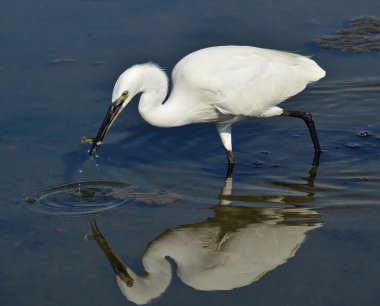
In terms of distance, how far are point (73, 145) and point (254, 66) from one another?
70.0 inches

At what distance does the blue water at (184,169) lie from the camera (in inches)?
230

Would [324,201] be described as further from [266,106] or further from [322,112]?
[322,112]

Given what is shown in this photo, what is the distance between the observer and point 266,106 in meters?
7.83

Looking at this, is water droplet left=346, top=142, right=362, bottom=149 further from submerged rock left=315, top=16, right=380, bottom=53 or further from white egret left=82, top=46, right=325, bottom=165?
submerged rock left=315, top=16, right=380, bottom=53

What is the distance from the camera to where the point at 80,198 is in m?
7.02

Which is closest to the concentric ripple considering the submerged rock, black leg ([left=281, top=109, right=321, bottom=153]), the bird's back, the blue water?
the blue water

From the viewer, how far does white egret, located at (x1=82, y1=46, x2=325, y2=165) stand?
23.7 ft

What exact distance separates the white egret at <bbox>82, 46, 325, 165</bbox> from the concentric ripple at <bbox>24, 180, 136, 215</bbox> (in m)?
0.32

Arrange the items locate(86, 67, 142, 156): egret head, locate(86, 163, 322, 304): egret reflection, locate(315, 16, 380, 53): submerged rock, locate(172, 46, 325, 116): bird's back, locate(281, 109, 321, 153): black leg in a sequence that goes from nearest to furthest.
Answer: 1. locate(86, 163, 322, 304): egret reflection
2. locate(86, 67, 142, 156): egret head
3. locate(172, 46, 325, 116): bird's back
4. locate(281, 109, 321, 153): black leg
5. locate(315, 16, 380, 53): submerged rock

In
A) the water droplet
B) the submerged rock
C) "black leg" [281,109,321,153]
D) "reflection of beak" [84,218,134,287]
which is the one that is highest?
the submerged rock

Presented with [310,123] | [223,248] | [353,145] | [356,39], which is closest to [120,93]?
Answer: [223,248]

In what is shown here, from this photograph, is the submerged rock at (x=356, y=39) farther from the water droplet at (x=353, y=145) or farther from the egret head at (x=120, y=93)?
the egret head at (x=120, y=93)

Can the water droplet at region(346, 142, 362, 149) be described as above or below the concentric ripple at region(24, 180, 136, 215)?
above

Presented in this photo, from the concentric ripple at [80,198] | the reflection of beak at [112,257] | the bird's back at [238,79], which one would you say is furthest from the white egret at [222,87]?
the reflection of beak at [112,257]
